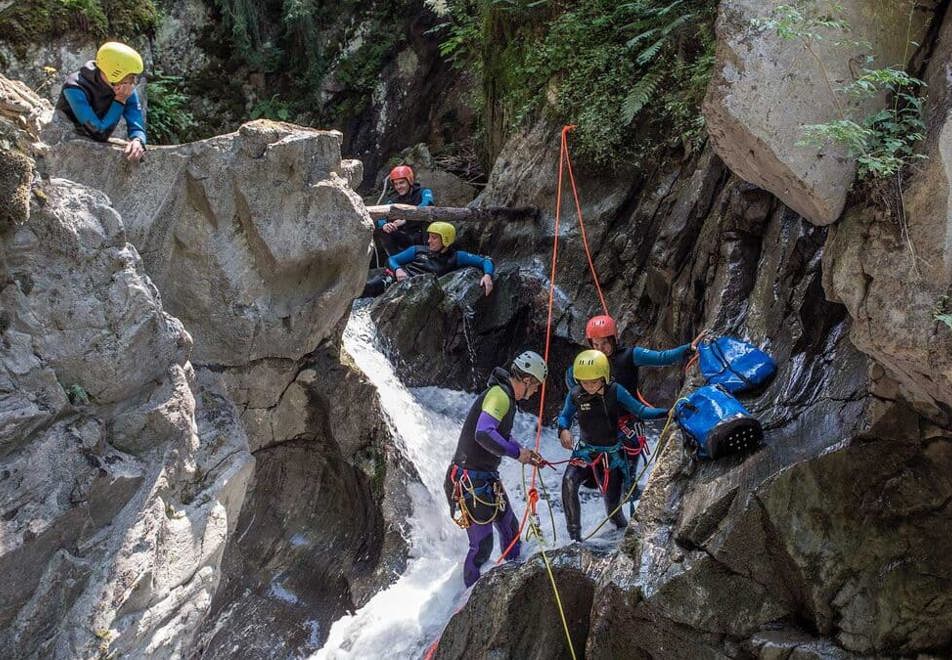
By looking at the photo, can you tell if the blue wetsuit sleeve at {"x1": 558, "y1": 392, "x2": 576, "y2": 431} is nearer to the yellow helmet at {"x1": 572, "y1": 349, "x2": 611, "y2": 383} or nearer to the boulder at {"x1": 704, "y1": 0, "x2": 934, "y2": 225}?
the yellow helmet at {"x1": 572, "y1": 349, "x2": 611, "y2": 383}

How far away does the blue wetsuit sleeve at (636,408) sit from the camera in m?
7.19

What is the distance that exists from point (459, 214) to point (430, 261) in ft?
2.61

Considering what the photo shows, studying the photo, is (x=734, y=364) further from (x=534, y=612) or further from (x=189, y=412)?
(x=189, y=412)

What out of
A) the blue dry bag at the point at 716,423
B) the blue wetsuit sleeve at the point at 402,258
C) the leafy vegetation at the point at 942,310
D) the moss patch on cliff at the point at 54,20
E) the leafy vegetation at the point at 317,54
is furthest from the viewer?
the leafy vegetation at the point at 317,54

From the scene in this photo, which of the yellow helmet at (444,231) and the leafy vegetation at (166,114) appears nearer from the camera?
the yellow helmet at (444,231)

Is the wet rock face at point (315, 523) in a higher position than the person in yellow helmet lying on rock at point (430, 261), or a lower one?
lower

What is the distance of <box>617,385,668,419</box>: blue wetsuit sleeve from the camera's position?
719 cm

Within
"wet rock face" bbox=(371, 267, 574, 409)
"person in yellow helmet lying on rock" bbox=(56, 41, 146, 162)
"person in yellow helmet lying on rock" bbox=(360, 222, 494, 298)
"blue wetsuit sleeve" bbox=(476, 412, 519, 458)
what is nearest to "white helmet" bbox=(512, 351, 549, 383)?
"blue wetsuit sleeve" bbox=(476, 412, 519, 458)

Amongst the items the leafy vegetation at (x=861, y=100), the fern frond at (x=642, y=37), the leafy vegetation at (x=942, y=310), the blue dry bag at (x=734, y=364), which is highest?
the leafy vegetation at (x=861, y=100)

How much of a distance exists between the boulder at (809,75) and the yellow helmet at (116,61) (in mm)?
4621

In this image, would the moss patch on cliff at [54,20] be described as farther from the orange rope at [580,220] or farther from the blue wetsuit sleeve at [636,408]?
the blue wetsuit sleeve at [636,408]

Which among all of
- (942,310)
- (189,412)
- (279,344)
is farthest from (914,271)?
(279,344)

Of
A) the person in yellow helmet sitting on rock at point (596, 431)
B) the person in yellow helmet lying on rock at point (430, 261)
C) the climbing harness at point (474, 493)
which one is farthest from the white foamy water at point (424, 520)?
the person in yellow helmet lying on rock at point (430, 261)

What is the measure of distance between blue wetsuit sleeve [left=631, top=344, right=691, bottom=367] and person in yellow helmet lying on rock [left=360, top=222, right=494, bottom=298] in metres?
3.83
